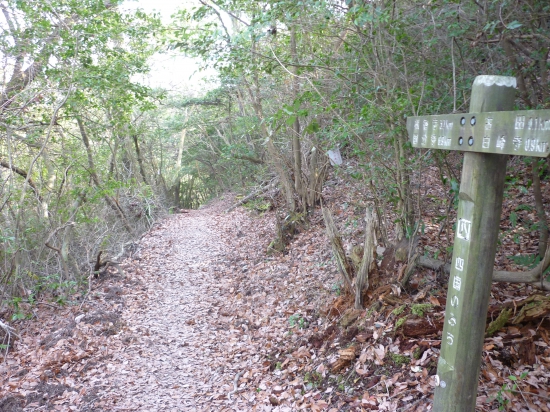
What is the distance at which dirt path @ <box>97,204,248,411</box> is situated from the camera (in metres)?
5.41

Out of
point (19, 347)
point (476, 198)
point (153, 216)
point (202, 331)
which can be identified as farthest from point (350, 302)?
point (153, 216)

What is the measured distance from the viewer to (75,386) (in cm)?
567

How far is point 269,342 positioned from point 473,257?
13.8 feet

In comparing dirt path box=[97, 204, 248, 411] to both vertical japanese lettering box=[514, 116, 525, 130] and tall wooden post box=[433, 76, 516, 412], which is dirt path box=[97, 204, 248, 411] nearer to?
tall wooden post box=[433, 76, 516, 412]

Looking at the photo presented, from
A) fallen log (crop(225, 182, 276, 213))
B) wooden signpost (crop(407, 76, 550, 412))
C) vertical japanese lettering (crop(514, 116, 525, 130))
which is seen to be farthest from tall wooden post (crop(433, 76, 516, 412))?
fallen log (crop(225, 182, 276, 213))

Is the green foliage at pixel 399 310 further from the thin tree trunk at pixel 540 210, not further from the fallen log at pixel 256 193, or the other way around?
the fallen log at pixel 256 193

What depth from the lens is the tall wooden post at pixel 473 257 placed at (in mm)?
2436

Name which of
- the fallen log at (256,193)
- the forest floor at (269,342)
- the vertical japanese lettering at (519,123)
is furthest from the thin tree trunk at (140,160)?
the vertical japanese lettering at (519,123)

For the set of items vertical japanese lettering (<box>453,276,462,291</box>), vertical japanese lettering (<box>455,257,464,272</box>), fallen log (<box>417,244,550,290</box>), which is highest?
vertical japanese lettering (<box>455,257,464,272</box>)

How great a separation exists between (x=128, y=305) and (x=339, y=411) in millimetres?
5552

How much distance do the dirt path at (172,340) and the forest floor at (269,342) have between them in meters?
0.03

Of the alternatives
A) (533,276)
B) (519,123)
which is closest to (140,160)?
(533,276)

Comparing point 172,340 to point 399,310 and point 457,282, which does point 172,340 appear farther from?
point 457,282

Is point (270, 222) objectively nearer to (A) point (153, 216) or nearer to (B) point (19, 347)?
(A) point (153, 216)
